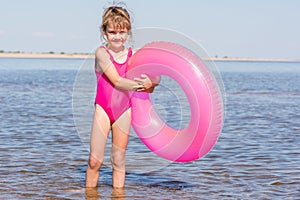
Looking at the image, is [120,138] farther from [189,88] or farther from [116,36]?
[116,36]

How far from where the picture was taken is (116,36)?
195 inches

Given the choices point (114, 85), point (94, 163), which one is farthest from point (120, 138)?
point (114, 85)

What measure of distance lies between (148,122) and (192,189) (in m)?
0.92

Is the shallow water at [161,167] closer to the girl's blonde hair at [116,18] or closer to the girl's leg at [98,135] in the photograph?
the girl's leg at [98,135]

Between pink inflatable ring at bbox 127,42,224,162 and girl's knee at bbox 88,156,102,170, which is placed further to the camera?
girl's knee at bbox 88,156,102,170

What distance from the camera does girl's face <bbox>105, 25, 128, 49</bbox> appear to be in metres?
4.94

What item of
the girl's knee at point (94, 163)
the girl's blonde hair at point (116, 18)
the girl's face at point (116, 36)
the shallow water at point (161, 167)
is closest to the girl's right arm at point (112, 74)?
the girl's face at point (116, 36)

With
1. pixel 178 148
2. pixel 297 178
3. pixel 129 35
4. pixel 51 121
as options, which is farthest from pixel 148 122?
pixel 51 121

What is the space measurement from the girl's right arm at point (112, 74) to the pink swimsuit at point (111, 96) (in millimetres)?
67

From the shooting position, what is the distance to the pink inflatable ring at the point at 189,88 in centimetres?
500

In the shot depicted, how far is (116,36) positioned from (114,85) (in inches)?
16.9

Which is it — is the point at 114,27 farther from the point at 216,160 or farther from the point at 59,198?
the point at 216,160

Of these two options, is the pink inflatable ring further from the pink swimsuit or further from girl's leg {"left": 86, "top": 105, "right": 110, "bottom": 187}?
girl's leg {"left": 86, "top": 105, "right": 110, "bottom": 187}

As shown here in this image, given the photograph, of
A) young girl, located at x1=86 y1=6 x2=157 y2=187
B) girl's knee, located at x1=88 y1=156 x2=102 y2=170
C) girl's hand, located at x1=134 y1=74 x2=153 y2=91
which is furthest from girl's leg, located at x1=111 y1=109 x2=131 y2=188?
girl's hand, located at x1=134 y1=74 x2=153 y2=91
